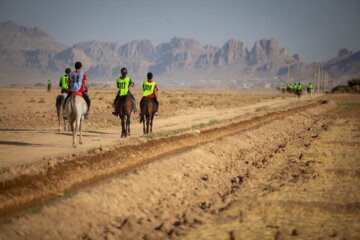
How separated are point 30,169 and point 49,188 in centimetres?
116

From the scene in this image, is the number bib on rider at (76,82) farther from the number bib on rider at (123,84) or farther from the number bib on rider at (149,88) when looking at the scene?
the number bib on rider at (149,88)

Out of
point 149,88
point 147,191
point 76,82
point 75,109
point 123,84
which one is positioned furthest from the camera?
point 149,88

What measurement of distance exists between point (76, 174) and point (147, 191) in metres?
1.94

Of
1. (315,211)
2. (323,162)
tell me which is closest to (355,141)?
(323,162)

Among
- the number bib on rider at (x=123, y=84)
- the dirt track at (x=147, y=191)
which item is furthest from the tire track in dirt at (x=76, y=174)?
the number bib on rider at (x=123, y=84)

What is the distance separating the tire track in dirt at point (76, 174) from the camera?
6566 mm

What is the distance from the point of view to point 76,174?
8094mm

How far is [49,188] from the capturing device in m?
7.21

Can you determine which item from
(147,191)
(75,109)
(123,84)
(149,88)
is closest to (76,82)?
(75,109)

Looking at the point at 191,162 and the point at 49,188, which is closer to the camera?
the point at 49,188

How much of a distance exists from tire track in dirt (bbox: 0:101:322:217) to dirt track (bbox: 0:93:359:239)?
0.06 ft

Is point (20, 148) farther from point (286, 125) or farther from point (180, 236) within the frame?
point (286, 125)

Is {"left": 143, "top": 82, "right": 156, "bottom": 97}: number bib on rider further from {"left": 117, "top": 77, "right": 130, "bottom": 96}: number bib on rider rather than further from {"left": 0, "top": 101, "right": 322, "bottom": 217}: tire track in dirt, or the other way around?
{"left": 0, "top": 101, "right": 322, "bottom": 217}: tire track in dirt

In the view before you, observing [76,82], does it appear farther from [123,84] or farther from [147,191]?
[147,191]
